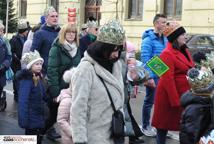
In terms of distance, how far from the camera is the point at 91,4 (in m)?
34.1

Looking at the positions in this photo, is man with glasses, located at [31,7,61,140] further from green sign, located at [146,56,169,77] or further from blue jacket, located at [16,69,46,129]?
green sign, located at [146,56,169,77]

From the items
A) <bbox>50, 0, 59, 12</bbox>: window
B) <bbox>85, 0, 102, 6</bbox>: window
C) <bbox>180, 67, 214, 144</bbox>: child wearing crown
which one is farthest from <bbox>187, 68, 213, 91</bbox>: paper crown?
<bbox>50, 0, 59, 12</bbox>: window

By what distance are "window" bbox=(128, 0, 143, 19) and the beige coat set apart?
25349mm

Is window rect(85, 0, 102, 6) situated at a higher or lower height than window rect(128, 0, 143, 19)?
higher

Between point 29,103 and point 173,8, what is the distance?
21680 mm

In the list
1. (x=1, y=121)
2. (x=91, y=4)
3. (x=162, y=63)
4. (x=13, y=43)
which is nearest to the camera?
(x=162, y=63)

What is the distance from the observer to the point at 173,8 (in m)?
28.0

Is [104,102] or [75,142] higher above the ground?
[104,102]

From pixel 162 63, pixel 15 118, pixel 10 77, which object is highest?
pixel 162 63

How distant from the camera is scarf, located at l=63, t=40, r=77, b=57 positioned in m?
7.64

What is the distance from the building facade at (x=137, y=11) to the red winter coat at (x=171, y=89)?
18836mm

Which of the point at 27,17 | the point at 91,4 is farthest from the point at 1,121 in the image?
the point at 27,17

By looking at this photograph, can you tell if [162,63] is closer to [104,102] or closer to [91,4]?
[104,102]

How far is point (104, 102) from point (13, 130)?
15.7 feet
